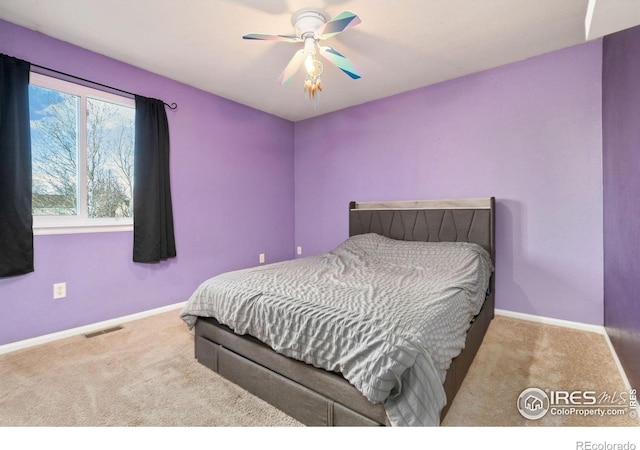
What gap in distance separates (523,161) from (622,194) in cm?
101

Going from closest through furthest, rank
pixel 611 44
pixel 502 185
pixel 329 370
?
pixel 329 370 → pixel 611 44 → pixel 502 185

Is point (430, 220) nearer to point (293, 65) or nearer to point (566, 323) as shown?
point (566, 323)

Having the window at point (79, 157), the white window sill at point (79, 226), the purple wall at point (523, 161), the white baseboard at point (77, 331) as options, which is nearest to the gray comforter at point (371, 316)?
the purple wall at point (523, 161)

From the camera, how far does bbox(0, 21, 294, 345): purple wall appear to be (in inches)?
87.7

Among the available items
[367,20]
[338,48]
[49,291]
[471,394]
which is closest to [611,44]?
[367,20]

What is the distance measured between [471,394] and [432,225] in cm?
171

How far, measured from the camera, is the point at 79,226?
2416mm

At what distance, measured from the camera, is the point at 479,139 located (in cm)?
287

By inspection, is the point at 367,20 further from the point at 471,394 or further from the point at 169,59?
the point at 471,394

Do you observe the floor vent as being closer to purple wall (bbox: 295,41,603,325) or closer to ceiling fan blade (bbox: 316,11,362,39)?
ceiling fan blade (bbox: 316,11,362,39)

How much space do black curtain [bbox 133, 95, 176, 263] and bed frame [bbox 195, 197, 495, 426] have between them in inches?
50.3

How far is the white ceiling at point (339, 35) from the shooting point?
6.22 ft

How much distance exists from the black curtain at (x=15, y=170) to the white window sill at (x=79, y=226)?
0.09 m

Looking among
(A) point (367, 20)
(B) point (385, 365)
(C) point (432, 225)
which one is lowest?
(B) point (385, 365)
